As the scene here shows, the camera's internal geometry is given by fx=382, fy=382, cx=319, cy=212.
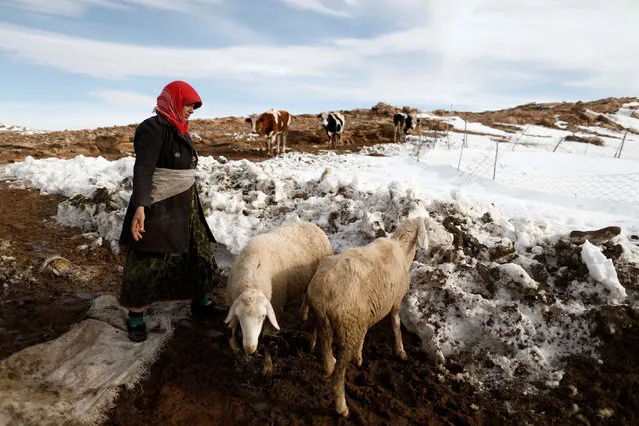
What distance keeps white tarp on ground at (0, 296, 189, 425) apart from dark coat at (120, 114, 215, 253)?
1.01m

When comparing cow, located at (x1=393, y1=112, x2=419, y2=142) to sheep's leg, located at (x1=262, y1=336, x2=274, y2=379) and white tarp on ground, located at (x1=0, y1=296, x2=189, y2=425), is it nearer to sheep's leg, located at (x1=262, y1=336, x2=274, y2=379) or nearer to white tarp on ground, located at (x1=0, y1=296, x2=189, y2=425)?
sheep's leg, located at (x1=262, y1=336, x2=274, y2=379)

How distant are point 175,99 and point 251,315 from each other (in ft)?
6.80

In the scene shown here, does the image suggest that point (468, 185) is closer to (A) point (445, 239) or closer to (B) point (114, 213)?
(A) point (445, 239)

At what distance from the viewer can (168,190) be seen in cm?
360

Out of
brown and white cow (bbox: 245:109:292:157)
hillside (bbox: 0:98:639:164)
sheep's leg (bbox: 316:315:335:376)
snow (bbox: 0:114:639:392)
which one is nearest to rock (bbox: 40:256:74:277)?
snow (bbox: 0:114:639:392)

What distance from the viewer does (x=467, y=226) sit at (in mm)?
5344

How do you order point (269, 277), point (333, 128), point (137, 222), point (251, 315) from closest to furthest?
point (251, 315) → point (137, 222) → point (269, 277) → point (333, 128)

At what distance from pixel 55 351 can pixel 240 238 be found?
2942mm

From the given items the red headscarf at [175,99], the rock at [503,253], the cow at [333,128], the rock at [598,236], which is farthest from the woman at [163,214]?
the cow at [333,128]

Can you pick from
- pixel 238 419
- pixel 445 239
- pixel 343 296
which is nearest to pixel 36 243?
pixel 238 419

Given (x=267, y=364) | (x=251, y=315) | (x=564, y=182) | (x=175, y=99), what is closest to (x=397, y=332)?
(x=267, y=364)

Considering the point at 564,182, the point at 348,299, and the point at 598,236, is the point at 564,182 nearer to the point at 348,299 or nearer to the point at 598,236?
the point at 598,236

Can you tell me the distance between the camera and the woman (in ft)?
11.1

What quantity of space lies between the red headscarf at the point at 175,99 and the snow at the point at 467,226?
110 inches
